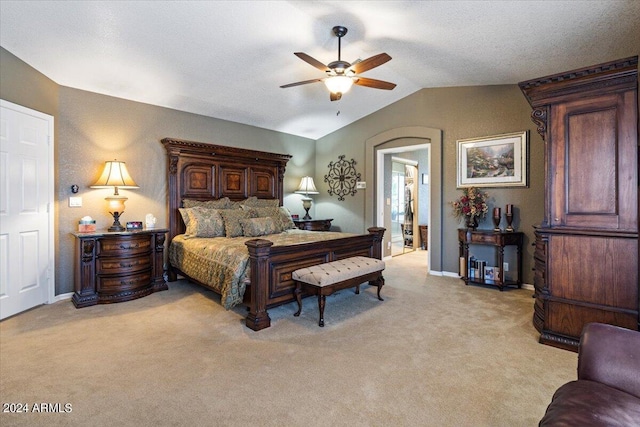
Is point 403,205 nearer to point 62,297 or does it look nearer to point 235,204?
point 235,204

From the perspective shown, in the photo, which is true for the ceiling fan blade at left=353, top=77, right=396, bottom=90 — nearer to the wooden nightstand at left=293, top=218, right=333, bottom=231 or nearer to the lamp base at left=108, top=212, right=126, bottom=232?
the wooden nightstand at left=293, top=218, right=333, bottom=231

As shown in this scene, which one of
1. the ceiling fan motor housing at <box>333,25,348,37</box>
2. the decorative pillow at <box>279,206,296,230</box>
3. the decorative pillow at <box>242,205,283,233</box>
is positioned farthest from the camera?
the decorative pillow at <box>279,206,296,230</box>

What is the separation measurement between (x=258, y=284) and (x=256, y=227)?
1.64 metres

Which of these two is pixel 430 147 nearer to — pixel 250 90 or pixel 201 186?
pixel 250 90

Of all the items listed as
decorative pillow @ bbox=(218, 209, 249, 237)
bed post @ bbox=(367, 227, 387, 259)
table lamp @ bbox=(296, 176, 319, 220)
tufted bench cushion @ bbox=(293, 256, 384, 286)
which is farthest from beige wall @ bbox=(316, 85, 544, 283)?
decorative pillow @ bbox=(218, 209, 249, 237)

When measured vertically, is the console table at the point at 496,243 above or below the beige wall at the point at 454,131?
below

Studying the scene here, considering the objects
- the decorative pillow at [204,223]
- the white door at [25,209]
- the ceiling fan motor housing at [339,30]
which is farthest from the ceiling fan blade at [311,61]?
the white door at [25,209]

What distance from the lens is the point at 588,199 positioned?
8.65 ft

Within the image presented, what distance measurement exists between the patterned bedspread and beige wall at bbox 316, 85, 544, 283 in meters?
2.76

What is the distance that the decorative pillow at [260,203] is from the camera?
18.1 ft

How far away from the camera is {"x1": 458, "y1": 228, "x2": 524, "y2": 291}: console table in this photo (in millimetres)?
4395

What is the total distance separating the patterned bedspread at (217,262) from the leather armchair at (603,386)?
254 centimetres

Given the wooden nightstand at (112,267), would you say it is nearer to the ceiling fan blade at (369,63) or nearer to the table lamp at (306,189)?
the table lamp at (306,189)

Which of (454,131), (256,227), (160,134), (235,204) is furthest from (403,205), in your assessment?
(160,134)
